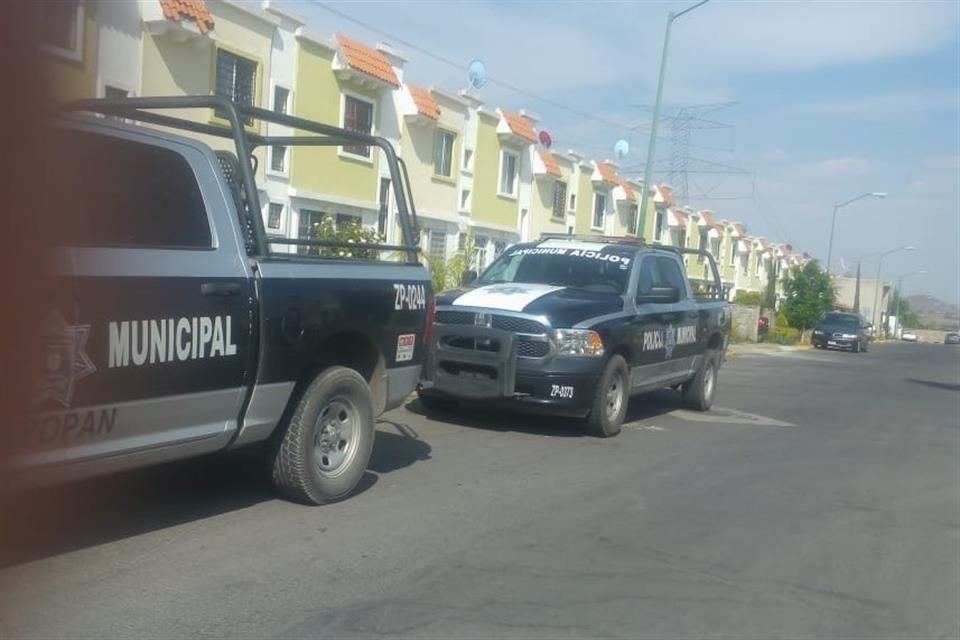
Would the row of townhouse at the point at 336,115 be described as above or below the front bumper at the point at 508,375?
above

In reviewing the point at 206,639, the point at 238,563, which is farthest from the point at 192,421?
the point at 206,639

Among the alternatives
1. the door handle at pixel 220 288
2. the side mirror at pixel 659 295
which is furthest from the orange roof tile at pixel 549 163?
the door handle at pixel 220 288

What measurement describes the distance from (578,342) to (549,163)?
2850 centimetres

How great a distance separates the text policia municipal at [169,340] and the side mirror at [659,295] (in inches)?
230

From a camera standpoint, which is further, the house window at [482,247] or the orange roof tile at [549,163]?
the orange roof tile at [549,163]

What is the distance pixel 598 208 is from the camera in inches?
1768

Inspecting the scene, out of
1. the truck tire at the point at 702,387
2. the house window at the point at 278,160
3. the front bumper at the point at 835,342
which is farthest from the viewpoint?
the front bumper at the point at 835,342

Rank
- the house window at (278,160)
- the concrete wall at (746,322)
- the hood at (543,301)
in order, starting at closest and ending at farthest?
the hood at (543,301), the house window at (278,160), the concrete wall at (746,322)

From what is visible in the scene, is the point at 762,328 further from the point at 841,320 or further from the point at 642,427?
the point at 642,427

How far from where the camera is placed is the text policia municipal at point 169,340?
5137mm

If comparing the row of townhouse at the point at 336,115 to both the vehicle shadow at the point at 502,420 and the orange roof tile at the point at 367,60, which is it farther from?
the vehicle shadow at the point at 502,420

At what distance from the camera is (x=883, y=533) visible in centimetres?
754

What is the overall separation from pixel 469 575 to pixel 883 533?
344 centimetres

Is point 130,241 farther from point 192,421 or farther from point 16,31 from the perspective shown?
point 16,31
